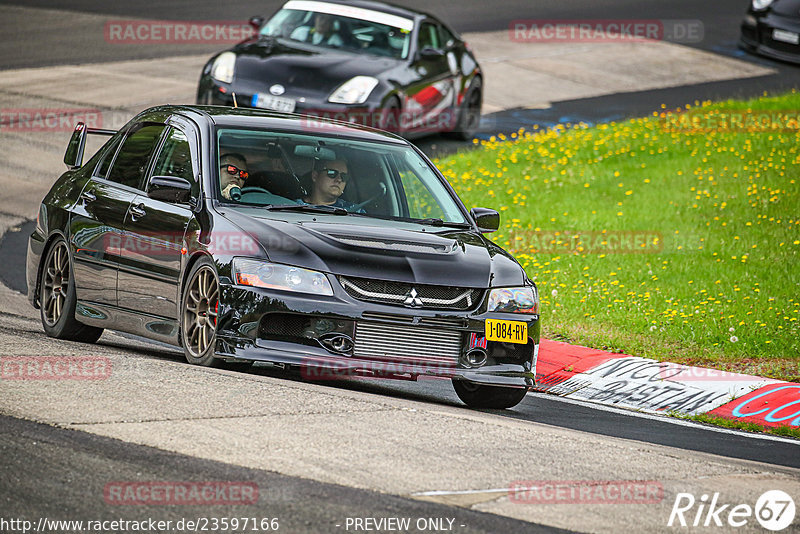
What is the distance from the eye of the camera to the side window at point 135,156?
9148 mm

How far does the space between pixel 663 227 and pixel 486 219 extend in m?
6.18

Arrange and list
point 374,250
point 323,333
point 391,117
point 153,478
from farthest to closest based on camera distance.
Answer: point 391,117
point 374,250
point 323,333
point 153,478

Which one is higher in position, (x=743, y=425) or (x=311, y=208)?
(x=311, y=208)

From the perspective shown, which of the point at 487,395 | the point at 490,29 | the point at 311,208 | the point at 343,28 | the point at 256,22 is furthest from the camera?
the point at 490,29

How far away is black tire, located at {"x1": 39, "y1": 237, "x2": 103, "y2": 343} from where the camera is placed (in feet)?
30.7

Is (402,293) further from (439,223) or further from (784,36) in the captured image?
(784,36)

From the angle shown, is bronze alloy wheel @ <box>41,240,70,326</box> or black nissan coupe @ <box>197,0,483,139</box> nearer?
bronze alloy wheel @ <box>41,240,70,326</box>

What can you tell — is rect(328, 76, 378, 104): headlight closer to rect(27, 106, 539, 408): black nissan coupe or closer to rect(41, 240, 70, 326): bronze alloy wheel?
rect(27, 106, 539, 408): black nissan coupe

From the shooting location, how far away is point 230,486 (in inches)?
215

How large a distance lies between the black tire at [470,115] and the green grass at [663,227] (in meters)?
0.43

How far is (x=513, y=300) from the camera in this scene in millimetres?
8117

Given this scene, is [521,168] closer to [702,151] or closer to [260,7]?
[702,151]

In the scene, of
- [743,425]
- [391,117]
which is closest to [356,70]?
[391,117]

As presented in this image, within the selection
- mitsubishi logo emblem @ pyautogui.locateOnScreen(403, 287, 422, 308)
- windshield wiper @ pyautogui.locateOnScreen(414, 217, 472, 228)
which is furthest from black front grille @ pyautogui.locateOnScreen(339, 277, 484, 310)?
windshield wiper @ pyautogui.locateOnScreen(414, 217, 472, 228)
